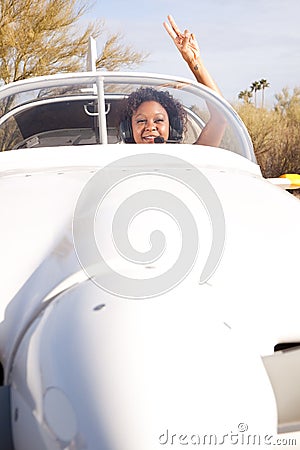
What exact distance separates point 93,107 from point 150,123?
0.37m

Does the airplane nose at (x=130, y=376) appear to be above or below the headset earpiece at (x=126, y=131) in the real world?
below

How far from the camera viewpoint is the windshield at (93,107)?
3.59 meters

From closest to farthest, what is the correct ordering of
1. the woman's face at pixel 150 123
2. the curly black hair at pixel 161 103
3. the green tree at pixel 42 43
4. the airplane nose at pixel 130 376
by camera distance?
the airplane nose at pixel 130 376 → the woman's face at pixel 150 123 → the curly black hair at pixel 161 103 → the green tree at pixel 42 43

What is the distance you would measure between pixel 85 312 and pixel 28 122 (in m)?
2.52

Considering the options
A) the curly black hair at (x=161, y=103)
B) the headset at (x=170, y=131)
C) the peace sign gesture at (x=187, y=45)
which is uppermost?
the peace sign gesture at (x=187, y=45)

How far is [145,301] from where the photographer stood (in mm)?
1642

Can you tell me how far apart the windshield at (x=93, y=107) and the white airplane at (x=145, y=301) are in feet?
2.06

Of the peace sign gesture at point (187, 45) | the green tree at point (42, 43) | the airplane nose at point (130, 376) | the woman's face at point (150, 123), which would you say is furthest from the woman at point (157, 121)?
the green tree at point (42, 43)

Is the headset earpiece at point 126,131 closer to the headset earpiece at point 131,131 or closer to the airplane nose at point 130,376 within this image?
the headset earpiece at point 131,131

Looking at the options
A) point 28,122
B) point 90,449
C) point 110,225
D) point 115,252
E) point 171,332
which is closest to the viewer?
point 90,449

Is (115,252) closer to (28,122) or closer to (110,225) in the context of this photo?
(110,225)

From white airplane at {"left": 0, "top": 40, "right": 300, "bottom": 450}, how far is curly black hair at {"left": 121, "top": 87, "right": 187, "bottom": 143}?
0.56 m

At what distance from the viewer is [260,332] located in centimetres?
196

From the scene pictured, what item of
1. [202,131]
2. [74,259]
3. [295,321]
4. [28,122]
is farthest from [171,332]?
[28,122]
